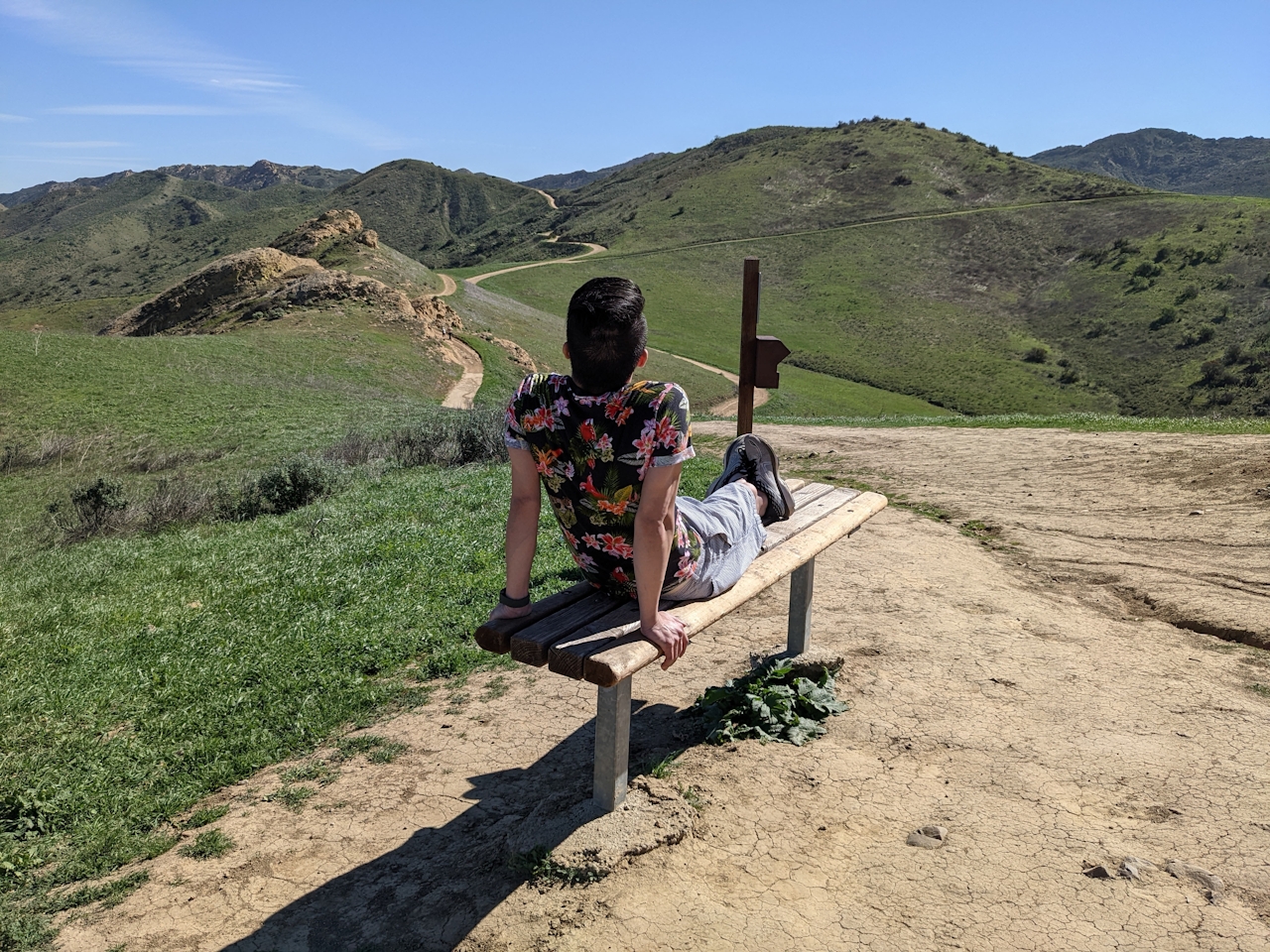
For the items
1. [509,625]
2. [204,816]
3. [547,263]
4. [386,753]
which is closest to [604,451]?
[509,625]

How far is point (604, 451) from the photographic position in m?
2.90

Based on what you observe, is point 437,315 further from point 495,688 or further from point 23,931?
point 23,931

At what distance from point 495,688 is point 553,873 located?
1.74m

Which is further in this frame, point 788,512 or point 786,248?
point 786,248

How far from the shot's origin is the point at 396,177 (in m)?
137

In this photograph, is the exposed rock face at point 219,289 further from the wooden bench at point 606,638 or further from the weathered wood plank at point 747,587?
the wooden bench at point 606,638

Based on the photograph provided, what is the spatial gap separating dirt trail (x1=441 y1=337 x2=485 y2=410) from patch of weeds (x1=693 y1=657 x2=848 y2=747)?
61.2 feet

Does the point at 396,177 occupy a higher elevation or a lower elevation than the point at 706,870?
higher

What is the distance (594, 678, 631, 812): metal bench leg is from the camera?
10.2 ft

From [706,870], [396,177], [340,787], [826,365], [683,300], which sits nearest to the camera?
[706,870]

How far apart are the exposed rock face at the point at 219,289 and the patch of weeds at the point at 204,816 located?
28.2 m

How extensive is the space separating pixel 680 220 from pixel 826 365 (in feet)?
119

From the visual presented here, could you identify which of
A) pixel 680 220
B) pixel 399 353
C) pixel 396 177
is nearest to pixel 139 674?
pixel 399 353

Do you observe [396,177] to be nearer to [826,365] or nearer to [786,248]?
[786,248]
